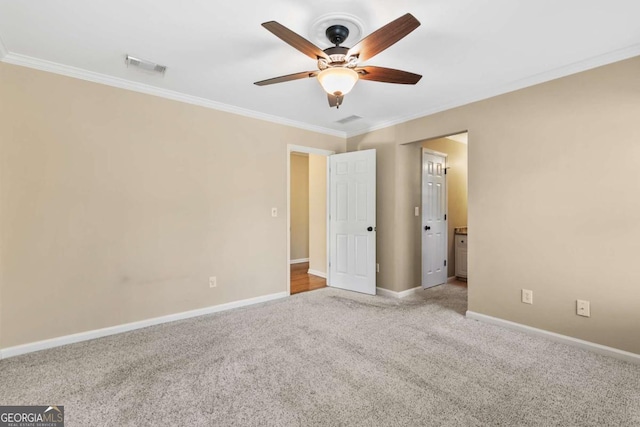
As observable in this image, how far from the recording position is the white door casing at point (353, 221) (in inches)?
170

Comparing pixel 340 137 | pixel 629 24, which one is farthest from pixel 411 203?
pixel 629 24

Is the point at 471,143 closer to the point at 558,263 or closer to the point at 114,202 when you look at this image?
the point at 558,263

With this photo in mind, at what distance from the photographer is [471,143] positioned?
11.1 ft

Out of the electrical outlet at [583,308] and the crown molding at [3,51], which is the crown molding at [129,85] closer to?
the crown molding at [3,51]

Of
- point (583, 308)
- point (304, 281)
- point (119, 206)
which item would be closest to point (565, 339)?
point (583, 308)

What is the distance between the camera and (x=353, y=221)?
14.8 ft

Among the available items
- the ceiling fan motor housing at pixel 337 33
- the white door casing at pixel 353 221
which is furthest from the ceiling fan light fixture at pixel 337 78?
the white door casing at pixel 353 221

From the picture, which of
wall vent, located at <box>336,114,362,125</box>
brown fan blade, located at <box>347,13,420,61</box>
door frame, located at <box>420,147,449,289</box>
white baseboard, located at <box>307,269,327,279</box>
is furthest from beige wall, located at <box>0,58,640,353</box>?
brown fan blade, located at <box>347,13,420,61</box>

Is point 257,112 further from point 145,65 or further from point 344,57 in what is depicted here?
point 344,57

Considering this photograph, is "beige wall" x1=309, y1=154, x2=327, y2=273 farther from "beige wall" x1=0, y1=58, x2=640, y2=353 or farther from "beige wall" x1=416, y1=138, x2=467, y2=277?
"beige wall" x1=416, y1=138, x2=467, y2=277

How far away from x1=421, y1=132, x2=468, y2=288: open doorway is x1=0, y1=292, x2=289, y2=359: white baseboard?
8.38 feet

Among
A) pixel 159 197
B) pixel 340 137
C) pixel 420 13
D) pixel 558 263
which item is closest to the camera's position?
pixel 420 13

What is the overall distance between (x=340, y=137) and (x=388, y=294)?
2575 millimetres

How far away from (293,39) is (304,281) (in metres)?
4.01
